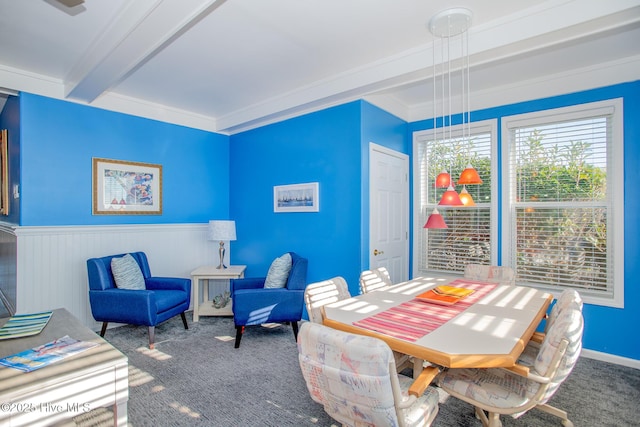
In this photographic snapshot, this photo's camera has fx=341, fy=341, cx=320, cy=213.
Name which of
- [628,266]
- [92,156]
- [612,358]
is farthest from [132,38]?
[612,358]

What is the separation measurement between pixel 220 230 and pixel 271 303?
155cm

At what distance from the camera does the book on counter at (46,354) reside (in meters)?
1.41

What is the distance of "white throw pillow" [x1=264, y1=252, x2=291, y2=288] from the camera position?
366 cm

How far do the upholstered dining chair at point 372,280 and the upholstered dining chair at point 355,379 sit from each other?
1307 millimetres

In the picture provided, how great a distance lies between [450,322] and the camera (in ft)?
6.48

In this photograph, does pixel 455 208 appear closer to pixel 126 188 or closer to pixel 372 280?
pixel 372 280

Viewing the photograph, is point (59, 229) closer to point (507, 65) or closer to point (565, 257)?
point (507, 65)

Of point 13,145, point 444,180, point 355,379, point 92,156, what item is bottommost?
point 355,379

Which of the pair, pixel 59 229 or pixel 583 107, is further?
pixel 59 229

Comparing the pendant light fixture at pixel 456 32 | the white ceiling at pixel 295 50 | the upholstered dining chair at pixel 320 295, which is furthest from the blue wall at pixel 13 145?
the pendant light fixture at pixel 456 32

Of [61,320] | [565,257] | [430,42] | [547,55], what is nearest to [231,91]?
[430,42]

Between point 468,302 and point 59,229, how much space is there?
4021 millimetres

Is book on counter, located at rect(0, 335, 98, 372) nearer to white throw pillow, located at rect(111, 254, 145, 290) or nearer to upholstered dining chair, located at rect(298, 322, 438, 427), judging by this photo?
upholstered dining chair, located at rect(298, 322, 438, 427)

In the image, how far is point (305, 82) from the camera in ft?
12.1
